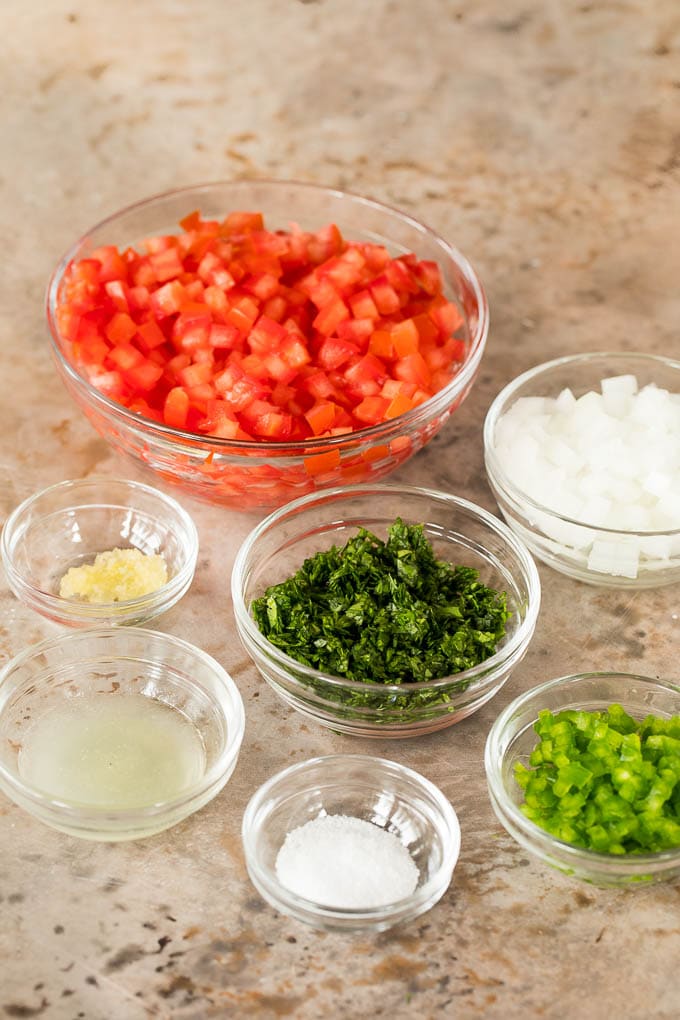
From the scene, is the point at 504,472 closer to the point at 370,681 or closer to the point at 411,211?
the point at 370,681

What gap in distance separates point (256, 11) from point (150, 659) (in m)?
2.09

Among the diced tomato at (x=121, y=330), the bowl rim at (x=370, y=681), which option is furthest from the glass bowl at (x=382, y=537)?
the diced tomato at (x=121, y=330)

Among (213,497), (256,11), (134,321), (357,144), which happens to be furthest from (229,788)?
(256,11)

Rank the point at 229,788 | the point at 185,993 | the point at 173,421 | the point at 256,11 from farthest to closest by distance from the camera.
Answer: the point at 256,11 < the point at 173,421 < the point at 229,788 < the point at 185,993

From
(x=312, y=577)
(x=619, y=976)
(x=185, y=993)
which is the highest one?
(x=312, y=577)

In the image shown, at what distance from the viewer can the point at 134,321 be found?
8.06ft

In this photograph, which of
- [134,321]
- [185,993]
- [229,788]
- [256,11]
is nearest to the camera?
[185,993]

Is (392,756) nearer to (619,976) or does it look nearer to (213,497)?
(619,976)

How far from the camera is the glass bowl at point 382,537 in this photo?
6.16 ft

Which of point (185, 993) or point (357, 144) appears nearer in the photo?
point (185, 993)

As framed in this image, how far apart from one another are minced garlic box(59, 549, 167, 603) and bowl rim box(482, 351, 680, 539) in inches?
25.4

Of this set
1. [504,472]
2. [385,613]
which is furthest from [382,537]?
[385,613]

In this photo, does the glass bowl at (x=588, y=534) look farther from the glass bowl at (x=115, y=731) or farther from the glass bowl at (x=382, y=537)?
the glass bowl at (x=115, y=731)

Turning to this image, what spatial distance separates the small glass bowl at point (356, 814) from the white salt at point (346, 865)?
21mm
